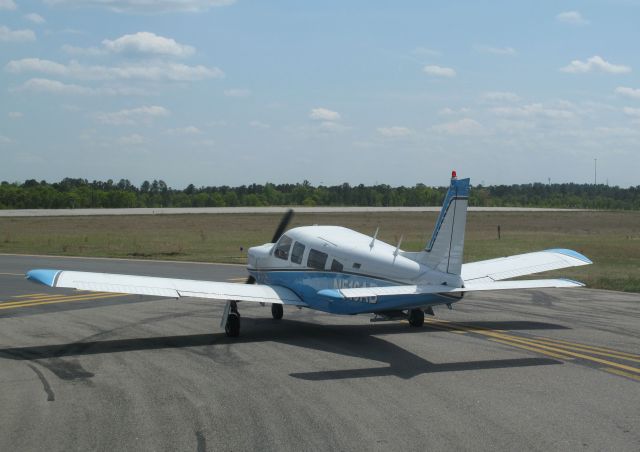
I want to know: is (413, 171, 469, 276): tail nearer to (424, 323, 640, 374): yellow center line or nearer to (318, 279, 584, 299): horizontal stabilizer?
(318, 279, 584, 299): horizontal stabilizer

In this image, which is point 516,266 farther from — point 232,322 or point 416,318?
point 232,322

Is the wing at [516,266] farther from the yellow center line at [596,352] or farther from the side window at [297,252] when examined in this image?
the side window at [297,252]

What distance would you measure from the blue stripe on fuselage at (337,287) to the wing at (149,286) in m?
0.49

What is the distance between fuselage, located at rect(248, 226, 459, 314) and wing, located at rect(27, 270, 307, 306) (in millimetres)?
769

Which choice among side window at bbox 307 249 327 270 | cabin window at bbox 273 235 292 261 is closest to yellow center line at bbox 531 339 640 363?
side window at bbox 307 249 327 270

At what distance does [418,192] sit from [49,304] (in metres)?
163

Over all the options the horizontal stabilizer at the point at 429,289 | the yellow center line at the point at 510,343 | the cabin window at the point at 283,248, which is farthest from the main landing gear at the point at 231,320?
the yellow center line at the point at 510,343

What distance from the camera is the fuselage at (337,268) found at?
14.9 m

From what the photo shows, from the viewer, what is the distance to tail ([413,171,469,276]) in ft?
48.2

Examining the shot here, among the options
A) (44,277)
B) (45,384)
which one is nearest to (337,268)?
(44,277)

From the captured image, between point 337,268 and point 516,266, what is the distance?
4999 mm

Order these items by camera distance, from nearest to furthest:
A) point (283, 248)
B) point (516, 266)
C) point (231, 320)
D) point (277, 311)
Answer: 1. point (231, 320)
2. point (283, 248)
3. point (516, 266)
4. point (277, 311)

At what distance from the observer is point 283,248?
60.1 feet

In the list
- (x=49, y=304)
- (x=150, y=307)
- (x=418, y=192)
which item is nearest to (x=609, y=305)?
(x=150, y=307)
